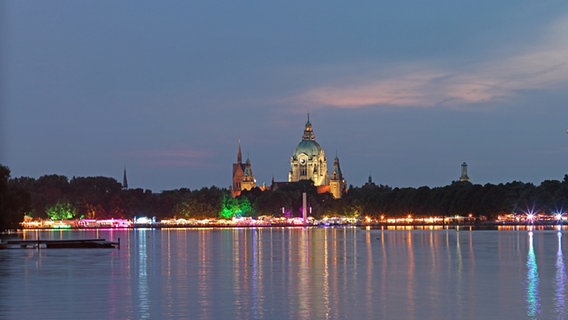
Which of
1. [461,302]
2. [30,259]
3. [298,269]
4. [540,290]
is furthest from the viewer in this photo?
[30,259]

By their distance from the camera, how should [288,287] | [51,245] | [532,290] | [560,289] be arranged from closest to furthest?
[560,289] < [532,290] < [288,287] < [51,245]

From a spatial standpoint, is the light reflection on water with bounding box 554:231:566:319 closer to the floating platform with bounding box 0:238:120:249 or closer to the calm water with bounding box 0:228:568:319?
the calm water with bounding box 0:228:568:319

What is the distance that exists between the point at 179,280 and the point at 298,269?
11015mm

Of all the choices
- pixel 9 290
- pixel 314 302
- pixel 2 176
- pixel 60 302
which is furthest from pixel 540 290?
pixel 2 176

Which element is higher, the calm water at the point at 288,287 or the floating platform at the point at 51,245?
the floating platform at the point at 51,245

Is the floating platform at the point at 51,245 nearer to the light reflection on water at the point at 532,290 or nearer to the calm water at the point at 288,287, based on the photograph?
the calm water at the point at 288,287

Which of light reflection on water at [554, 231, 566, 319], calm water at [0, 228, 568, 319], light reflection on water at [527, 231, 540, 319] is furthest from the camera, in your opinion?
calm water at [0, 228, 568, 319]

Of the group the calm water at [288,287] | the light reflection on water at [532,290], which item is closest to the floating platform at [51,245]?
the calm water at [288,287]

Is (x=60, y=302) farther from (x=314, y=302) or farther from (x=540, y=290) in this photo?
(x=540, y=290)

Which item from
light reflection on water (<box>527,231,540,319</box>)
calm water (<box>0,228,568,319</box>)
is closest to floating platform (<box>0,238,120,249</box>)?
calm water (<box>0,228,568,319</box>)

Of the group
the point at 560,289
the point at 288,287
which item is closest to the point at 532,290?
the point at 560,289

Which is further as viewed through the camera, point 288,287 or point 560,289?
point 288,287

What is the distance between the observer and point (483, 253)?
83.9 meters

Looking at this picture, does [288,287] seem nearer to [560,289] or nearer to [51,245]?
[560,289]
